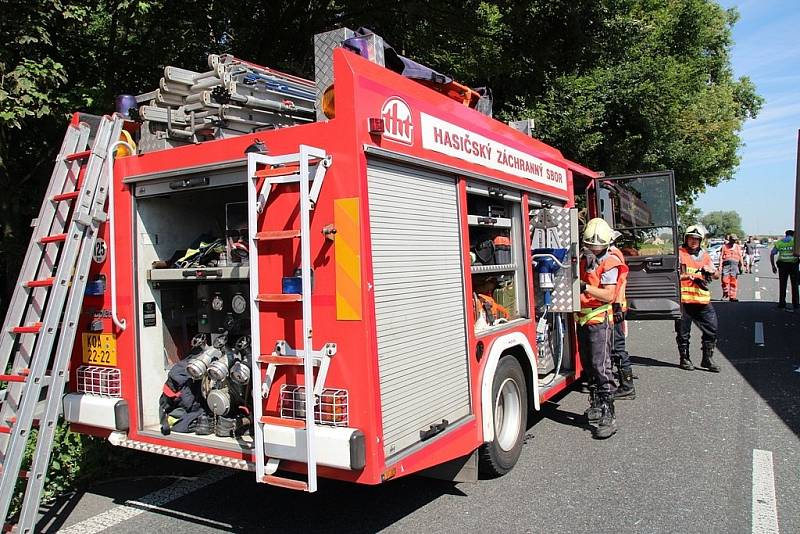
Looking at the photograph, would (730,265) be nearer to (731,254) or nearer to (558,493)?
(731,254)

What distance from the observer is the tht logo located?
3428mm

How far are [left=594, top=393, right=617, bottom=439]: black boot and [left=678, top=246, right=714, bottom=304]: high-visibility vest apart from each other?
325cm

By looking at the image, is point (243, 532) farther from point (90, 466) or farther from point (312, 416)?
point (90, 466)

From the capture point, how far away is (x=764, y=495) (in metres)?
4.25

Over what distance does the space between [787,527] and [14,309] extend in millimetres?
4969

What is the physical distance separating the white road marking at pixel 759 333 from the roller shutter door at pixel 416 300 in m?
8.12

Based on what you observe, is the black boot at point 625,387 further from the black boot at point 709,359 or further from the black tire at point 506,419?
the black tire at point 506,419

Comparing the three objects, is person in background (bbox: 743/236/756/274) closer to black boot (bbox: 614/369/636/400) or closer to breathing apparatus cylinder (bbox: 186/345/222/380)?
→ black boot (bbox: 614/369/636/400)

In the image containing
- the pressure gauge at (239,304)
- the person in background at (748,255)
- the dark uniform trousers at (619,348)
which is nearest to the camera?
the pressure gauge at (239,304)

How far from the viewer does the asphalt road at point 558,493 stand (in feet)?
12.9

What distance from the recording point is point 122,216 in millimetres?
4082

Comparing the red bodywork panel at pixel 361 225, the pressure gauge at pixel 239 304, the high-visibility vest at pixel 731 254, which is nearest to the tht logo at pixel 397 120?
the red bodywork panel at pixel 361 225

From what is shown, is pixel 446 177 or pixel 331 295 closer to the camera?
pixel 331 295

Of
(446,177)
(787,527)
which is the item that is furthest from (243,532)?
(787,527)
